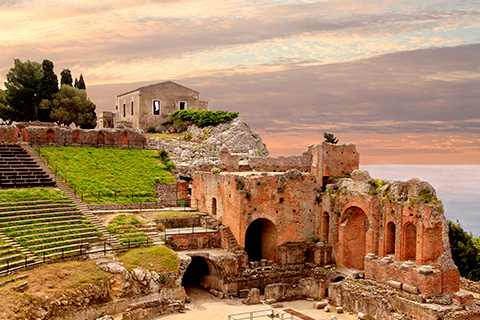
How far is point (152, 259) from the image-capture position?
24359 mm

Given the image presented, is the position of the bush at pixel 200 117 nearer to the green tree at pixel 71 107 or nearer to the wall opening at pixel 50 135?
the green tree at pixel 71 107

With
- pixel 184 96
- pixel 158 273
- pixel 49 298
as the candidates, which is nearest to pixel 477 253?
pixel 158 273

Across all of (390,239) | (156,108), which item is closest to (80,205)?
(390,239)

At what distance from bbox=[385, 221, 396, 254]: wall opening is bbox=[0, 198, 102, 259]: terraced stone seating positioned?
1705 centimetres

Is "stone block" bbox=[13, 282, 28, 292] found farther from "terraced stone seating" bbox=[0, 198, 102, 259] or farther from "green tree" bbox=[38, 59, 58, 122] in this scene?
"green tree" bbox=[38, 59, 58, 122]

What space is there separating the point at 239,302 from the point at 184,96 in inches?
1704

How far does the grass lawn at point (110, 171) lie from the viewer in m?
34.8

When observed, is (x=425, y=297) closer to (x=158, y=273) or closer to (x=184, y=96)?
(x=158, y=273)

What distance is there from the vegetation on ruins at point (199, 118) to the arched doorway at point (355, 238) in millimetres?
31746

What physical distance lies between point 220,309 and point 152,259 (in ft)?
15.2

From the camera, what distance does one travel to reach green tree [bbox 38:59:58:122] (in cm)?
5369

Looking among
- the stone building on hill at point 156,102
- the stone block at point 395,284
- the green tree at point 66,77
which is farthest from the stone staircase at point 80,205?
the stone building on hill at point 156,102

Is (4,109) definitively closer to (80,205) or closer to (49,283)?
(80,205)

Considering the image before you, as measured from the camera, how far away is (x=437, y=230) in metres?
23.7
